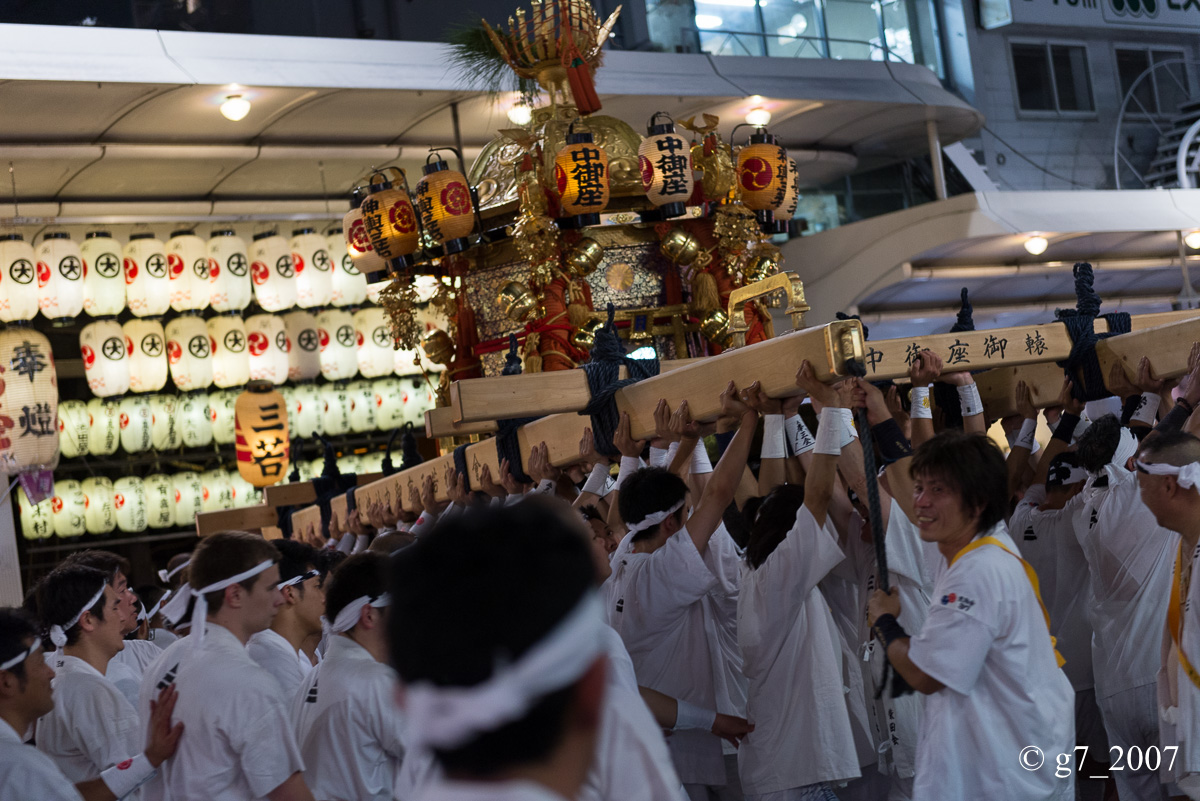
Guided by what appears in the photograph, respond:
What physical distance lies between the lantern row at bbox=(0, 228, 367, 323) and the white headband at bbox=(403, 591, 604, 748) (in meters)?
9.16

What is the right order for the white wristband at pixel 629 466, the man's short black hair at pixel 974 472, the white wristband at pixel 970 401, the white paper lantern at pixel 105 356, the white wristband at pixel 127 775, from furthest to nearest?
the white paper lantern at pixel 105 356 < the white wristband at pixel 629 466 < the white wristband at pixel 970 401 < the white wristband at pixel 127 775 < the man's short black hair at pixel 974 472

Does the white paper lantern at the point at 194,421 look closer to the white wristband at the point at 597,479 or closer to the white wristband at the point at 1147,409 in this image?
the white wristband at the point at 597,479

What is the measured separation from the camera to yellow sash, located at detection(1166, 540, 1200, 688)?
310 centimetres

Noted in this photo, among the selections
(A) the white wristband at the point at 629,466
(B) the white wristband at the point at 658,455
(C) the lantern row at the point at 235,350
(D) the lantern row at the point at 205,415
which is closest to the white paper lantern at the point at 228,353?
(C) the lantern row at the point at 235,350

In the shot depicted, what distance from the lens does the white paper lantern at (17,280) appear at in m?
9.99

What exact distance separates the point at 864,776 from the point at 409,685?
323 cm

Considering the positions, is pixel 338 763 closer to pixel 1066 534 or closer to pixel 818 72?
pixel 1066 534

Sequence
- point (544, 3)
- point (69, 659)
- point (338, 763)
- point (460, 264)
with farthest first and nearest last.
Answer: point (460, 264)
point (544, 3)
point (69, 659)
point (338, 763)

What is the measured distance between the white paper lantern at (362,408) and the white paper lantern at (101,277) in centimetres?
255

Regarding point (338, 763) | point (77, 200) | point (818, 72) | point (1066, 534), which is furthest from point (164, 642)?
point (818, 72)

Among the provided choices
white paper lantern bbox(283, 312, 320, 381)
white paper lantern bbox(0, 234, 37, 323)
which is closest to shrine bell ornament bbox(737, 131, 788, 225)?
white paper lantern bbox(283, 312, 320, 381)

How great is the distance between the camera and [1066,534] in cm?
463

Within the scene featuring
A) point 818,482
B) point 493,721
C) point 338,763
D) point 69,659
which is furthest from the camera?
point 69,659

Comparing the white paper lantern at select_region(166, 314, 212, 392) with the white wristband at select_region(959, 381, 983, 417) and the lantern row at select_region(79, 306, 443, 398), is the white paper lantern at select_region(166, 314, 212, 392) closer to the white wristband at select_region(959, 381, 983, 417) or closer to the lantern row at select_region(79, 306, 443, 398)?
the lantern row at select_region(79, 306, 443, 398)
